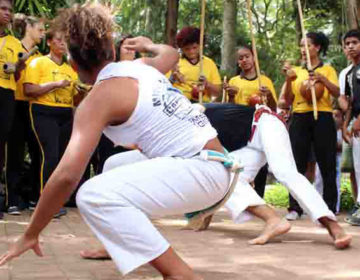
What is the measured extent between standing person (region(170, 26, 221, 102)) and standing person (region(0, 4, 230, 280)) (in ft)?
10.7

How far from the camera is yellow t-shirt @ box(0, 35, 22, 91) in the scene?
615 cm


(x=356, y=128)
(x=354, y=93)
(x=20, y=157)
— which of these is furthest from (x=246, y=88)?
(x=20, y=157)

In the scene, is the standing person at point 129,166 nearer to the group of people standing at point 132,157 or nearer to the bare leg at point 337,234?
the group of people standing at point 132,157

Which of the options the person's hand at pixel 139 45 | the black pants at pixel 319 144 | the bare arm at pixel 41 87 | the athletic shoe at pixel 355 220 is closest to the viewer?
the person's hand at pixel 139 45

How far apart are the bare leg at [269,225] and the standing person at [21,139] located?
8.56 feet

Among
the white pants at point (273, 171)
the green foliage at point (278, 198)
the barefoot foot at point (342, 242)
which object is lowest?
the green foliage at point (278, 198)

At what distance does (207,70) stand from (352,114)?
1.56 m

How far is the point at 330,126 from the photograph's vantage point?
6.73m

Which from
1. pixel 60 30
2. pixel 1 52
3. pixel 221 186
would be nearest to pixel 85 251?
pixel 221 186

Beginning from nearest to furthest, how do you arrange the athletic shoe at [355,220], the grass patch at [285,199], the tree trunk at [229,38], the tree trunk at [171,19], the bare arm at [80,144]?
the bare arm at [80,144] → the athletic shoe at [355,220] → the grass patch at [285,199] → the tree trunk at [171,19] → the tree trunk at [229,38]

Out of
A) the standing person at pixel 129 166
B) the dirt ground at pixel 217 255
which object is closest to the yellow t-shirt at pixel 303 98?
the dirt ground at pixel 217 255

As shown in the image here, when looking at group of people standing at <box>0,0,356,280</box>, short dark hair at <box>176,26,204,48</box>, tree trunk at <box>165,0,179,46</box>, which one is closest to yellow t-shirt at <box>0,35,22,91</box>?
short dark hair at <box>176,26,204,48</box>

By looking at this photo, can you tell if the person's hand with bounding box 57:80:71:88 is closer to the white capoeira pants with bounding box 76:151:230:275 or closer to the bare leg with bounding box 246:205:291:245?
the bare leg with bounding box 246:205:291:245

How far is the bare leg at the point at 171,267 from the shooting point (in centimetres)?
313
